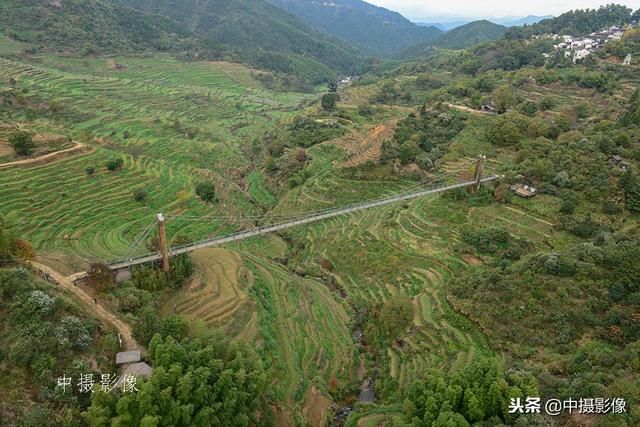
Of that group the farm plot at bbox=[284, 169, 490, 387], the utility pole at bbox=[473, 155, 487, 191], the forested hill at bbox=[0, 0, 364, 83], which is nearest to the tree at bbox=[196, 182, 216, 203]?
the farm plot at bbox=[284, 169, 490, 387]

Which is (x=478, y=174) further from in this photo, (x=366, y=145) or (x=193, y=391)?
(x=193, y=391)

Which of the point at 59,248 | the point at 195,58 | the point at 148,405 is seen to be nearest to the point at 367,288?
the point at 148,405

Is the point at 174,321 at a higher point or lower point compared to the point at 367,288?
higher

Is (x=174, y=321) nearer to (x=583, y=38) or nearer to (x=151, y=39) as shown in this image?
(x=583, y=38)

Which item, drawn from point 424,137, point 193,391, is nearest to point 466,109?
point 424,137

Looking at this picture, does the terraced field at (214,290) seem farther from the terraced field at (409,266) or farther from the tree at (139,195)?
the tree at (139,195)

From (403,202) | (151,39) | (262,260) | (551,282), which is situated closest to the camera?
(551,282)

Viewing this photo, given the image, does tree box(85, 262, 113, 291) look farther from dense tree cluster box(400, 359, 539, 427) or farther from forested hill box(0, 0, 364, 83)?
forested hill box(0, 0, 364, 83)
